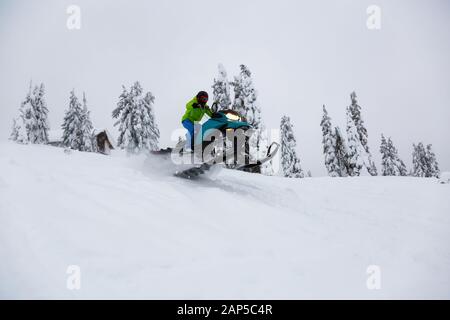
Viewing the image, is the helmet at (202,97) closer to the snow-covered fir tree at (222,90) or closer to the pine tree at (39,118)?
the snow-covered fir tree at (222,90)

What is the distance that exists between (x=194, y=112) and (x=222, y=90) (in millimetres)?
19894

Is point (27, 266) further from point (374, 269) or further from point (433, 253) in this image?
point (433, 253)

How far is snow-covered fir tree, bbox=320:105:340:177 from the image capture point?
107ft

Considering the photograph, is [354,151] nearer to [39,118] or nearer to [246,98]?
[246,98]

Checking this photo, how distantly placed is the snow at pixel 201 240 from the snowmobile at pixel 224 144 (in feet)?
2.89

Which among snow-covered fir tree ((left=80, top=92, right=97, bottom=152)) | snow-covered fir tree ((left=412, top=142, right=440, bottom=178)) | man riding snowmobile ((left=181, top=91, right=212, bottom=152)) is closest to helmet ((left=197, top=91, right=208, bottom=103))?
man riding snowmobile ((left=181, top=91, right=212, bottom=152))

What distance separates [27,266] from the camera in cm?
284

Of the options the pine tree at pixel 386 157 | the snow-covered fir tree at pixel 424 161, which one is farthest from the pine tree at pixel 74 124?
the snow-covered fir tree at pixel 424 161

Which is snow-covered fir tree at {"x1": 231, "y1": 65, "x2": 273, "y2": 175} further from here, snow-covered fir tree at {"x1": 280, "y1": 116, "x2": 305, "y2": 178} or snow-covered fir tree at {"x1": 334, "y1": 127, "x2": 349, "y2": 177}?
snow-covered fir tree at {"x1": 334, "y1": 127, "x2": 349, "y2": 177}

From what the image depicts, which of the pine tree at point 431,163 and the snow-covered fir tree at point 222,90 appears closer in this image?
the snow-covered fir tree at point 222,90

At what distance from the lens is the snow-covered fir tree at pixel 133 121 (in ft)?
100

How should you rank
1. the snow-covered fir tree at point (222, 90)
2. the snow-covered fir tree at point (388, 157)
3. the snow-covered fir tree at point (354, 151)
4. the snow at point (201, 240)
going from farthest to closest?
the snow-covered fir tree at point (388, 157) → the snow-covered fir tree at point (354, 151) → the snow-covered fir tree at point (222, 90) → the snow at point (201, 240)
